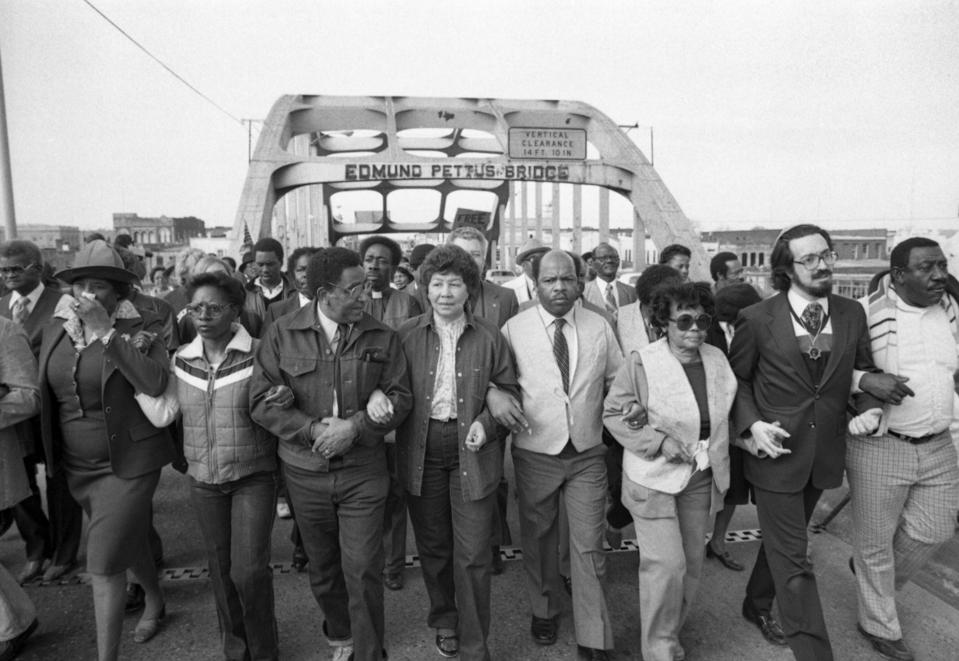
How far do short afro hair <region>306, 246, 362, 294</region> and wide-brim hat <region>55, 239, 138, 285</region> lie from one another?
1032 millimetres

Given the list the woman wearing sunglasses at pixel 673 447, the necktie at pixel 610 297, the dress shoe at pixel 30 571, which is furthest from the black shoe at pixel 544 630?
the necktie at pixel 610 297

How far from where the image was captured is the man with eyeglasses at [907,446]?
3078 mm

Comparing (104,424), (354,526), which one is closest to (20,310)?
(104,424)

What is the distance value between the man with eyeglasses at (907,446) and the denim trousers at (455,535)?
6.43ft

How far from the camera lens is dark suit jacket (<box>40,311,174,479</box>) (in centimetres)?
283

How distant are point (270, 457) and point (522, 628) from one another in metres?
1.67

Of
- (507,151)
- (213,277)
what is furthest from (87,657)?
(507,151)

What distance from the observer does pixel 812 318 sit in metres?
3.07

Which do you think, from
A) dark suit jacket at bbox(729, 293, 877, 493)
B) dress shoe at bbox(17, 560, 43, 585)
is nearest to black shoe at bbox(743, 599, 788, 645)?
dark suit jacket at bbox(729, 293, 877, 493)

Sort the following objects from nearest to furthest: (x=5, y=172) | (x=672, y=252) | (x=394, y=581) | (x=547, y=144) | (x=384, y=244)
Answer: (x=394, y=581) → (x=384, y=244) → (x=672, y=252) → (x=5, y=172) → (x=547, y=144)

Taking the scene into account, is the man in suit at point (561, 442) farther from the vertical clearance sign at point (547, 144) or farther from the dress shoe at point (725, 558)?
the vertical clearance sign at point (547, 144)

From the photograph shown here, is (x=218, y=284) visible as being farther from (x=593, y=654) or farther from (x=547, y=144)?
(x=547, y=144)

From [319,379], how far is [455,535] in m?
1.04

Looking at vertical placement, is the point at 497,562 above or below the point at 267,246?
below
